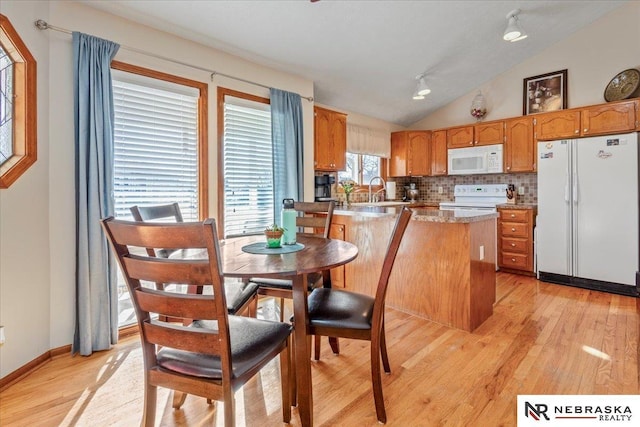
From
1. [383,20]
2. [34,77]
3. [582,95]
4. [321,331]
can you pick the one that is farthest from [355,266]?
[582,95]

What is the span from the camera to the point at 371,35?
3.21m

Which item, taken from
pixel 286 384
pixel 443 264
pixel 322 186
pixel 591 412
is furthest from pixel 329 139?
pixel 591 412

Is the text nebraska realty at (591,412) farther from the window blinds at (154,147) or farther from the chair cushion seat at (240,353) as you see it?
the window blinds at (154,147)

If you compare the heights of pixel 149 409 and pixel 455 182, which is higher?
pixel 455 182

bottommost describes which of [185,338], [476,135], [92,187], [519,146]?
[185,338]

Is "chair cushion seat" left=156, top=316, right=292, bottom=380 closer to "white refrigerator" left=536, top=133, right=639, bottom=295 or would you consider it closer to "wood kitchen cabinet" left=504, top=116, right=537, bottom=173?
"white refrigerator" left=536, top=133, right=639, bottom=295

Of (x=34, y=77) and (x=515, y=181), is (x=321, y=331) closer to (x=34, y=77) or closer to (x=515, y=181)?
(x=34, y=77)

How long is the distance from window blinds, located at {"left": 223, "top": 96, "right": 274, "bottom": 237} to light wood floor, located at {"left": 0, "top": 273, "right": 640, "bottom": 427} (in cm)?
139

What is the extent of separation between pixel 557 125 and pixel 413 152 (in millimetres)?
2014

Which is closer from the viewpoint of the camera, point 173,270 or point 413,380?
point 173,270

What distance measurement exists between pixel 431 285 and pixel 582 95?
347 centimetres

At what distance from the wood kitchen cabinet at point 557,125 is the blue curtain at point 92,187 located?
4.76 m

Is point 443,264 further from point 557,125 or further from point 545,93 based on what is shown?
point 545,93

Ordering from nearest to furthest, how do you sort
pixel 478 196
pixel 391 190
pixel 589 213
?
pixel 589 213, pixel 478 196, pixel 391 190
